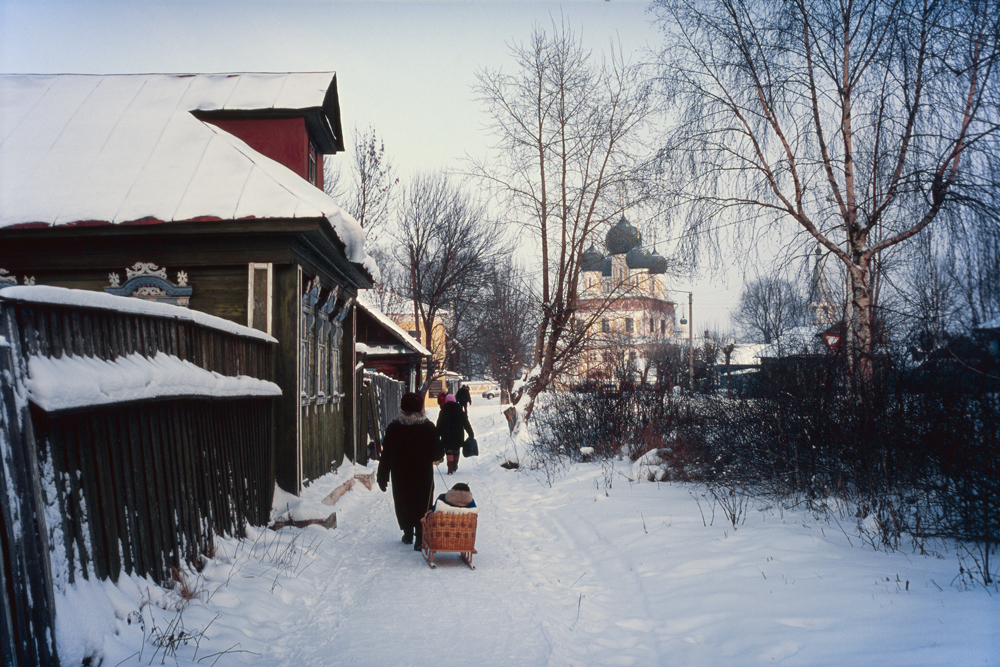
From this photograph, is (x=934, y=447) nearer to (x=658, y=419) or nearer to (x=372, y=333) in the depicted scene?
(x=658, y=419)

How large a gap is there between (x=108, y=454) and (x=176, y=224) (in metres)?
5.19

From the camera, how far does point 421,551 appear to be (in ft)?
25.2

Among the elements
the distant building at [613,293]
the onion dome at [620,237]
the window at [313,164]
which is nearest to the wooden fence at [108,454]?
the window at [313,164]

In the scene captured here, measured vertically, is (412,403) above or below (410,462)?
above

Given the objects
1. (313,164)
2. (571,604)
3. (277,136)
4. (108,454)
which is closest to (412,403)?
(571,604)

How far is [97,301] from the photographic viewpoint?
13.2 ft

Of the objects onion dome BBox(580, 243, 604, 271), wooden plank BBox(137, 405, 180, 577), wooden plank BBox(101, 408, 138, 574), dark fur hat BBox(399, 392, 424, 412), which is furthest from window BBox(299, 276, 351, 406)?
onion dome BBox(580, 243, 604, 271)

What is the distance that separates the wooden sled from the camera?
6.82 meters

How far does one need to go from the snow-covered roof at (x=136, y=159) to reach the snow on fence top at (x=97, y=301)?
3.20 metres

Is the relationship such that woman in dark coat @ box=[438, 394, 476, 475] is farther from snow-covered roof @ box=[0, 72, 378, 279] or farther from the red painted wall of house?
the red painted wall of house

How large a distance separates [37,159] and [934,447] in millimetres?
11093

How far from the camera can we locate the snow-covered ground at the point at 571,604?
396 centimetres

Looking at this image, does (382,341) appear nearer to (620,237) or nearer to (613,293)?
(613,293)

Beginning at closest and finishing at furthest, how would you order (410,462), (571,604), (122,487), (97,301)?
(97,301), (122,487), (571,604), (410,462)
